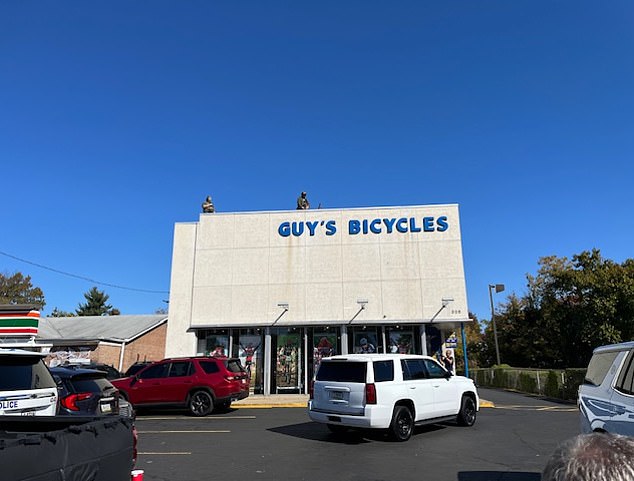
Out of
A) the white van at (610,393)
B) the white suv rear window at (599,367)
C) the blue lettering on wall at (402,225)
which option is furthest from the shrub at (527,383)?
the white van at (610,393)

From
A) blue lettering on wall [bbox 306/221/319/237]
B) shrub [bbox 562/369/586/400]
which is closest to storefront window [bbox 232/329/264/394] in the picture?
blue lettering on wall [bbox 306/221/319/237]

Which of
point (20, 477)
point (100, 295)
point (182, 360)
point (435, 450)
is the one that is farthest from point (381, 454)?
point (100, 295)

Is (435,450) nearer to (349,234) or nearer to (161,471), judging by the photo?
(161,471)

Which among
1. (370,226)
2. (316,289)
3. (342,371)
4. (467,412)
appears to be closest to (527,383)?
(370,226)

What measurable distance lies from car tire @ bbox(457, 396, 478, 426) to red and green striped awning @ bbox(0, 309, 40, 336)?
18354 millimetres

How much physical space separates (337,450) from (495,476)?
3.27 meters

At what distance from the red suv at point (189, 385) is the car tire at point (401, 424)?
701cm

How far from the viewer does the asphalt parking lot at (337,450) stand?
7836 mm

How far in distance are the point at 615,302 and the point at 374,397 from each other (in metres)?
31.6

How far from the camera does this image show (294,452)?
960 cm

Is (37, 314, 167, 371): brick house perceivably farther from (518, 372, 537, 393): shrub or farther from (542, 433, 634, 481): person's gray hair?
(542, 433, 634, 481): person's gray hair

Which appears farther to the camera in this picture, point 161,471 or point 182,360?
point 182,360

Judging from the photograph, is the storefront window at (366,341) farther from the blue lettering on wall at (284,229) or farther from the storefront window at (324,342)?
the blue lettering on wall at (284,229)

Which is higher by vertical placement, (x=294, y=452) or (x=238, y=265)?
(x=238, y=265)
